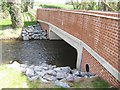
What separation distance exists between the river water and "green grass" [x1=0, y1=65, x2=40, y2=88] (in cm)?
444

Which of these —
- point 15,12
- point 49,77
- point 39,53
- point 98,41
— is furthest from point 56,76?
point 15,12

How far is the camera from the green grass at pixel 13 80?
7.72 meters

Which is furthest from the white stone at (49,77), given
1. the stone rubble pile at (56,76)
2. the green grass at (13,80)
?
the green grass at (13,80)

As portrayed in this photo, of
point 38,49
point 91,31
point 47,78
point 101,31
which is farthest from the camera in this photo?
point 38,49

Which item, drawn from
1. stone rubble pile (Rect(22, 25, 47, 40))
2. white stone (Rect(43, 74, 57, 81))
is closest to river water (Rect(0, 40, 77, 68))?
stone rubble pile (Rect(22, 25, 47, 40))

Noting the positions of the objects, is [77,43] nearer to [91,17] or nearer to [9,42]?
[91,17]

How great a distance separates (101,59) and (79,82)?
1.02m

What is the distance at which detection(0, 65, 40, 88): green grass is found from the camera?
772cm

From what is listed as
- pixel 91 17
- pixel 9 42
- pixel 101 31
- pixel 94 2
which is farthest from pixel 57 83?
pixel 94 2

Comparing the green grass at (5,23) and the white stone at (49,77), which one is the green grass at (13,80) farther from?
the green grass at (5,23)

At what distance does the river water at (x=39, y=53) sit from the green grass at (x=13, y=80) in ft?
14.6

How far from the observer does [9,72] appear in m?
9.60

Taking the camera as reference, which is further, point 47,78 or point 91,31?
point 91,31

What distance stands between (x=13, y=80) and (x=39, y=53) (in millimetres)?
8565
